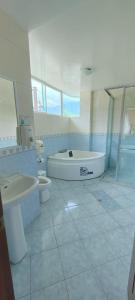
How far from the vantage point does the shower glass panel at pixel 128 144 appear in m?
3.02

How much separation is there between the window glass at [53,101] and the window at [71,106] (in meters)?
0.31

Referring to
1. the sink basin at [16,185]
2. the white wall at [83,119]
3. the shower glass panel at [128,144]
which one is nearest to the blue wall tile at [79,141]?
the white wall at [83,119]

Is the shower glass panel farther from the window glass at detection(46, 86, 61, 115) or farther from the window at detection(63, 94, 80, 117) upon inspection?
the window glass at detection(46, 86, 61, 115)

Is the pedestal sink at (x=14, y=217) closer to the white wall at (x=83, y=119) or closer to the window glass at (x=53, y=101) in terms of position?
the window glass at (x=53, y=101)

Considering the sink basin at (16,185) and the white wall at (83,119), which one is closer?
the sink basin at (16,185)

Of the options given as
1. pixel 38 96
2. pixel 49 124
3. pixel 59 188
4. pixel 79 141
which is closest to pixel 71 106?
pixel 79 141

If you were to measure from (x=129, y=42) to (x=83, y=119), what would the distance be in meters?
2.57

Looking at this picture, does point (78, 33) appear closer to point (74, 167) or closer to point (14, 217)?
point (14, 217)

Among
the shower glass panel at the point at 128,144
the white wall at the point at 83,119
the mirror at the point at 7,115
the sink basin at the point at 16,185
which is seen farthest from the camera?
the white wall at the point at 83,119

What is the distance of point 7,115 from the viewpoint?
1.61 metres

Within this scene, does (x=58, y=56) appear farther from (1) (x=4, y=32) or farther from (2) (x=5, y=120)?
(2) (x=5, y=120)

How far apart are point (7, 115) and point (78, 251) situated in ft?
5.51

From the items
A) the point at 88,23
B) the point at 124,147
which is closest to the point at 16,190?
the point at 88,23

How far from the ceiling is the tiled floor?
229 centimetres
